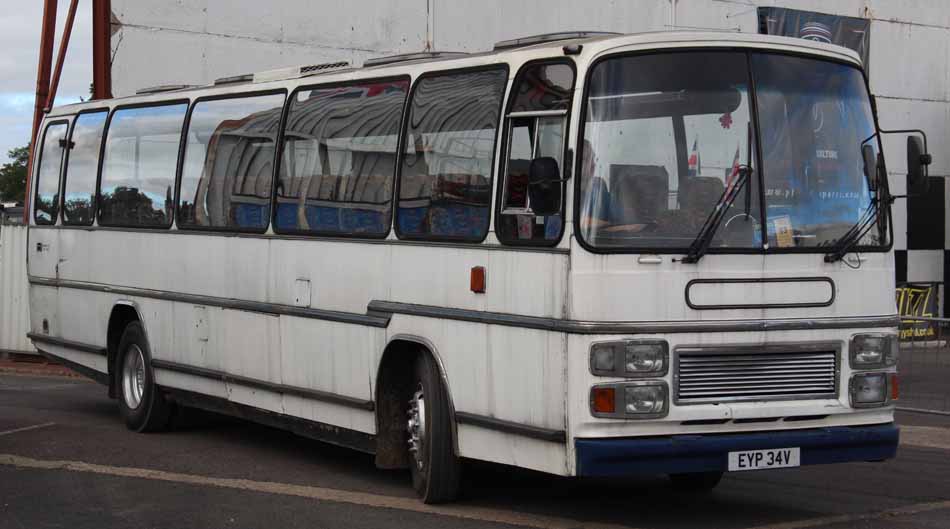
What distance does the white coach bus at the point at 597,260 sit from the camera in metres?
8.27

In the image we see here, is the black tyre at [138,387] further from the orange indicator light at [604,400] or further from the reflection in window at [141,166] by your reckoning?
the orange indicator light at [604,400]

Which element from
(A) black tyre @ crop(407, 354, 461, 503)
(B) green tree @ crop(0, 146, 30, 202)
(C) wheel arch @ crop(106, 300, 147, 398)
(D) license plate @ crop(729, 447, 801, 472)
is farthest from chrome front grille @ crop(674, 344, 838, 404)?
(B) green tree @ crop(0, 146, 30, 202)

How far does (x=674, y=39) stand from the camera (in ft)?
28.0

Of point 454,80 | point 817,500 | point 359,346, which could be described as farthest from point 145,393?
point 817,500

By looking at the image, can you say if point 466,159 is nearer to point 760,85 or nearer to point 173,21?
point 760,85

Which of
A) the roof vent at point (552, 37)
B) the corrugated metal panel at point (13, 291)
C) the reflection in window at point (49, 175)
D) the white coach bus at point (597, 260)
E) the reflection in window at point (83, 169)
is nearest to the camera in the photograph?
the white coach bus at point (597, 260)

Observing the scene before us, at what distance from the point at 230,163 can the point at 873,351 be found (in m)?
5.72

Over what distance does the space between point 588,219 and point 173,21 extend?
12945mm

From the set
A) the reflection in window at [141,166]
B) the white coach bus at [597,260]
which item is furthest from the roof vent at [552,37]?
the reflection in window at [141,166]

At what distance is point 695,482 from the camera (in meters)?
10.2

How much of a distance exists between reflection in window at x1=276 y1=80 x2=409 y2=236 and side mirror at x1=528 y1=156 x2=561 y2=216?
192 centimetres

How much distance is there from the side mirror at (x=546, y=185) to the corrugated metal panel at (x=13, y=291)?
570 inches

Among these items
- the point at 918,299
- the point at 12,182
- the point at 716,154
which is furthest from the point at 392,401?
the point at 12,182

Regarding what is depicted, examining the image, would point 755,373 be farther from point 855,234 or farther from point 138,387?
point 138,387
